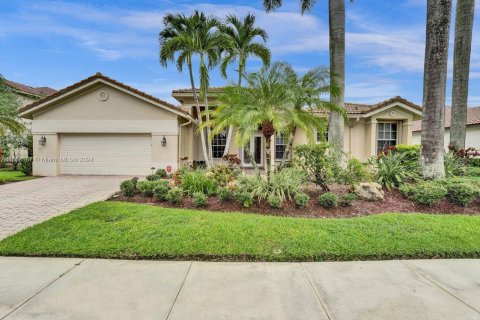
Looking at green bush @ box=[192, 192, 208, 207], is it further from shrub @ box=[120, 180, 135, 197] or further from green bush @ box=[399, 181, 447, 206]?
green bush @ box=[399, 181, 447, 206]

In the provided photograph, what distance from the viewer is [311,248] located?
4.11 meters

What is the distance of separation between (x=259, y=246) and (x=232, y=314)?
5.38 ft

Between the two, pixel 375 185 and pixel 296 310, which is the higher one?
pixel 375 185

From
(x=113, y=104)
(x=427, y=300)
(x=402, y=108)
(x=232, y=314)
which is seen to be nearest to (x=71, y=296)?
(x=232, y=314)

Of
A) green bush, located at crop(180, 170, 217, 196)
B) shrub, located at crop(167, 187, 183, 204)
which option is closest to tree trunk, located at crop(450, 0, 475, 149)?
green bush, located at crop(180, 170, 217, 196)

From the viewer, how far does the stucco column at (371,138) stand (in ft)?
52.5

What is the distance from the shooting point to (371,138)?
16.0m

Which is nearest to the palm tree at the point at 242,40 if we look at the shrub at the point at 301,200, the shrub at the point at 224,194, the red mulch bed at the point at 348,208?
the shrub at the point at 224,194

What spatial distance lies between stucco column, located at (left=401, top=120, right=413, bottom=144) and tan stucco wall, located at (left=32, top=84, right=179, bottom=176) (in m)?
14.0

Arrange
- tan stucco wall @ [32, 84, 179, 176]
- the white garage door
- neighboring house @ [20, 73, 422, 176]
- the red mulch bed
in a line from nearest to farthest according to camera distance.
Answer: the red mulch bed, neighboring house @ [20, 73, 422, 176], tan stucco wall @ [32, 84, 179, 176], the white garage door

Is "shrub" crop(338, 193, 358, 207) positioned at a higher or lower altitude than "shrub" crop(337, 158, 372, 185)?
lower

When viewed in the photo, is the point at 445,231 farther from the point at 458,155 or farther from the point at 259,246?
the point at 458,155

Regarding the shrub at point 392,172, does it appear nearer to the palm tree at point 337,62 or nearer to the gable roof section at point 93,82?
the palm tree at point 337,62

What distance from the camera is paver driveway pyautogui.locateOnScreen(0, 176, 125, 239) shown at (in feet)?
18.9
